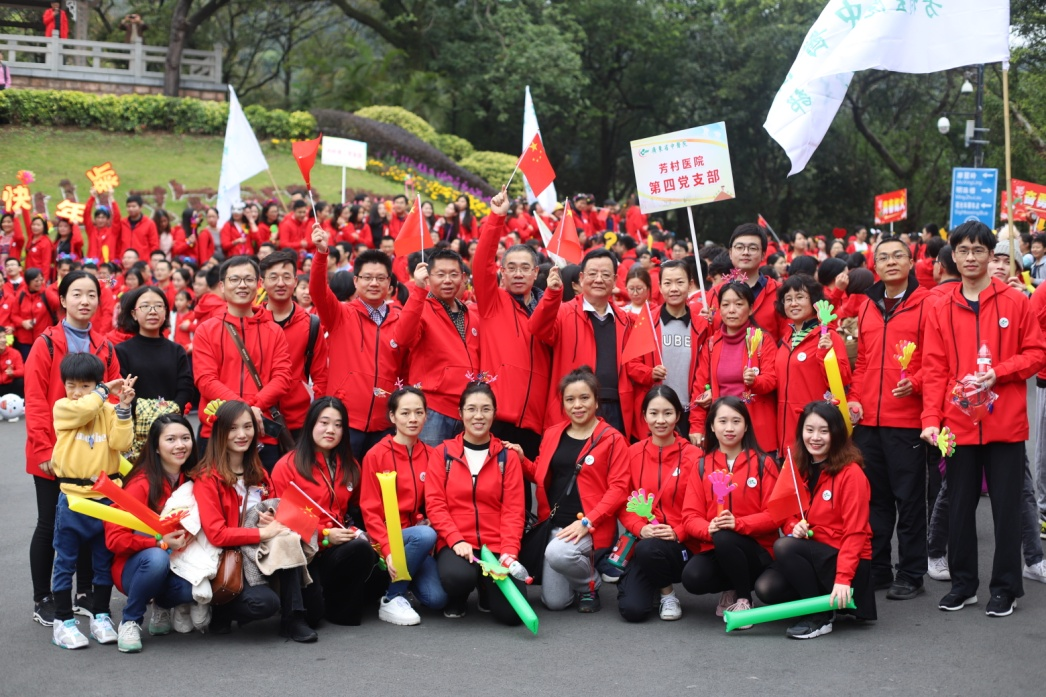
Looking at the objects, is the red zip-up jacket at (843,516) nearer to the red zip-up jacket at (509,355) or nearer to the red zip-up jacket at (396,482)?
the red zip-up jacket at (509,355)

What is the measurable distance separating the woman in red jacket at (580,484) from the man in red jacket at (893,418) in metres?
1.40

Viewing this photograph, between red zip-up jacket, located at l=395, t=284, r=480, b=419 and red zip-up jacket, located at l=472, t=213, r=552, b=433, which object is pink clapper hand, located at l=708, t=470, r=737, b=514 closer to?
red zip-up jacket, located at l=472, t=213, r=552, b=433

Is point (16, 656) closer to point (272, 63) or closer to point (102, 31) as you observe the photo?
point (102, 31)

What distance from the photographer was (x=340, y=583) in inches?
Answer: 232

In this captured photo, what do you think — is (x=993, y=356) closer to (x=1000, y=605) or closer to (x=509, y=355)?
(x=1000, y=605)

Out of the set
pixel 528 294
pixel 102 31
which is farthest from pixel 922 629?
pixel 102 31

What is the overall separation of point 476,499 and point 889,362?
2.40m

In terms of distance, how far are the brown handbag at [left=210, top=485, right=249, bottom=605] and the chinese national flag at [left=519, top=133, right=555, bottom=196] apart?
3.15 metres

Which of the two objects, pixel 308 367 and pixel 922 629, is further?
pixel 308 367

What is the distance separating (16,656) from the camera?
534 cm

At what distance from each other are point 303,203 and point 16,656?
1180 cm

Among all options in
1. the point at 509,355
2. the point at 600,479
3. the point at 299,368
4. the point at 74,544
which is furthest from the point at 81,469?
the point at 600,479

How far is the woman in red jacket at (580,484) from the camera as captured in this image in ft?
20.2

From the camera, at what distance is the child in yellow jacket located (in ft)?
18.3
